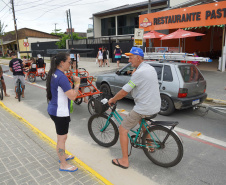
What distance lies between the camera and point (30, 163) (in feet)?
11.5

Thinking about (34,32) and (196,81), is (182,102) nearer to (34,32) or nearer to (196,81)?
(196,81)

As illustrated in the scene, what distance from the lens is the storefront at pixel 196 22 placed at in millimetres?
13078

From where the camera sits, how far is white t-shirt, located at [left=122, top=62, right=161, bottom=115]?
9.87ft

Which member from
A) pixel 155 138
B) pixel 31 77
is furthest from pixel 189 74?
pixel 31 77

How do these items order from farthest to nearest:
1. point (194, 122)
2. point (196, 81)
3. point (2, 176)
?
point (196, 81) < point (194, 122) < point (2, 176)

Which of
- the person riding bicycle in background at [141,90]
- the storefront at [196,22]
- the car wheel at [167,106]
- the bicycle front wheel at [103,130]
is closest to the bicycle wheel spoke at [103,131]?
the bicycle front wheel at [103,130]

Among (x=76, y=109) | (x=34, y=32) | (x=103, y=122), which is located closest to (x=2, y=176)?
(x=103, y=122)

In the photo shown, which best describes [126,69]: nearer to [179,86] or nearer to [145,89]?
[179,86]

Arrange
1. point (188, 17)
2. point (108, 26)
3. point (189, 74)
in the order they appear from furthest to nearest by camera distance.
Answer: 1. point (108, 26)
2. point (188, 17)
3. point (189, 74)

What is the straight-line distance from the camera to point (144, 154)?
392 cm

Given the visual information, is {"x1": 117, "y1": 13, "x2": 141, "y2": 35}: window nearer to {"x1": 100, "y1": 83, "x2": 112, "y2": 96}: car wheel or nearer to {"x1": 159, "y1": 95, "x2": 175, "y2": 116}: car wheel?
{"x1": 100, "y1": 83, "x2": 112, "y2": 96}: car wheel

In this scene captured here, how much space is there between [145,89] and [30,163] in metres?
2.35

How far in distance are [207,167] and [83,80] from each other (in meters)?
4.90

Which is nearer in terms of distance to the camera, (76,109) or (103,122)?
(103,122)
